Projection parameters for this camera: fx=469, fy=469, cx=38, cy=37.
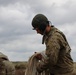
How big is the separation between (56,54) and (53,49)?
12cm

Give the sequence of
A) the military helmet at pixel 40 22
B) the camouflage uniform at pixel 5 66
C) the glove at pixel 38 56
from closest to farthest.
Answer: the military helmet at pixel 40 22 < the glove at pixel 38 56 < the camouflage uniform at pixel 5 66

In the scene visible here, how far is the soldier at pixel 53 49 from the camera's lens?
9.54 metres

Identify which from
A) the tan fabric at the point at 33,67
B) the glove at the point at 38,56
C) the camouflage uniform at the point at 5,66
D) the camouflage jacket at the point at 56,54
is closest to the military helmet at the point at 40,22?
the camouflage jacket at the point at 56,54

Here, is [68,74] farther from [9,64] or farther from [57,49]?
[9,64]

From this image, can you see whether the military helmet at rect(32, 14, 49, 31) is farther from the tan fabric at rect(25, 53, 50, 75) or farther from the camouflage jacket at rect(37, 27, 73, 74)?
the tan fabric at rect(25, 53, 50, 75)

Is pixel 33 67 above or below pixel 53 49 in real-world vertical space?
below

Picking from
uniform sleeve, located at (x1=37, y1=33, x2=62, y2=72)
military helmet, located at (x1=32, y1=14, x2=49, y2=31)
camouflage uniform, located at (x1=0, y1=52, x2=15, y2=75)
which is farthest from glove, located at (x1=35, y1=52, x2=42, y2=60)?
camouflage uniform, located at (x1=0, y1=52, x2=15, y2=75)

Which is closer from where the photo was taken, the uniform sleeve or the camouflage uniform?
the uniform sleeve

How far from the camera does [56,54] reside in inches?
375

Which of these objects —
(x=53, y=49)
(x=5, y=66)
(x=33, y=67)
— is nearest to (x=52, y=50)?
(x=53, y=49)

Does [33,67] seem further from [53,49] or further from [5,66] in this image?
[5,66]

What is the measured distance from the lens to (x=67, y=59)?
9883 millimetres

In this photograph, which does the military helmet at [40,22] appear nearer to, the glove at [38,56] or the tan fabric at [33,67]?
the glove at [38,56]

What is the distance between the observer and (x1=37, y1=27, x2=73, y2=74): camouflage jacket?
9523mm
